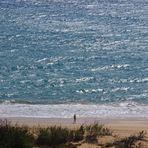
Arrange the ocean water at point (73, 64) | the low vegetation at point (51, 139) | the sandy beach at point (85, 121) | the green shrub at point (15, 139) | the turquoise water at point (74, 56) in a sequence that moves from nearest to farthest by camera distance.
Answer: the green shrub at point (15, 139) → the low vegetation at point (51, 139) → the sandy beach at point (85, 121) → the ocean water at point (73, 64) → the turquoise water at point (74, 56)

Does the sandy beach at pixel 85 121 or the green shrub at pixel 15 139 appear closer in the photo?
the green shrub at pixel 15 139

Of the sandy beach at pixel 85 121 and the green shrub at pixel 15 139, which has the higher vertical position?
the sandy beach at pixel 85 121

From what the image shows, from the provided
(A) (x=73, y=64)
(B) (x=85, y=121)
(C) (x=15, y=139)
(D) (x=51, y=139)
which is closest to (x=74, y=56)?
(A) (x=73, y=64)

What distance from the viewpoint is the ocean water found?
29.5 metres

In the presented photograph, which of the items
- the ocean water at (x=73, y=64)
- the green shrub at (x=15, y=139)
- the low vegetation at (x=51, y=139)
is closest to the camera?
the green shrub at (x=15, y=139)

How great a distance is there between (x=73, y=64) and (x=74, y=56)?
2086mm

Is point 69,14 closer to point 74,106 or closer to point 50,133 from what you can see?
point 74,106

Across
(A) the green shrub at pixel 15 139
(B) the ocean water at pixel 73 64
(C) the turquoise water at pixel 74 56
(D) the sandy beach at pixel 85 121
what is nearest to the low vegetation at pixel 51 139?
(A) the green shrub at pixel 15 139

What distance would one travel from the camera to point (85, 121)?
25.7 metres

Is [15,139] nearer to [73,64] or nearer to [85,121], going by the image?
[85,121]

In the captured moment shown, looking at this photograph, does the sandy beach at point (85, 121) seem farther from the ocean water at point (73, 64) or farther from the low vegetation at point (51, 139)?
the low vegetation at point (51, 139)

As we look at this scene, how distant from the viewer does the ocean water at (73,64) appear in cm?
2952

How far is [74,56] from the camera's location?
39.4 metres

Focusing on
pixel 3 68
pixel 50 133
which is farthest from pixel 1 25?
pixel 50 133
